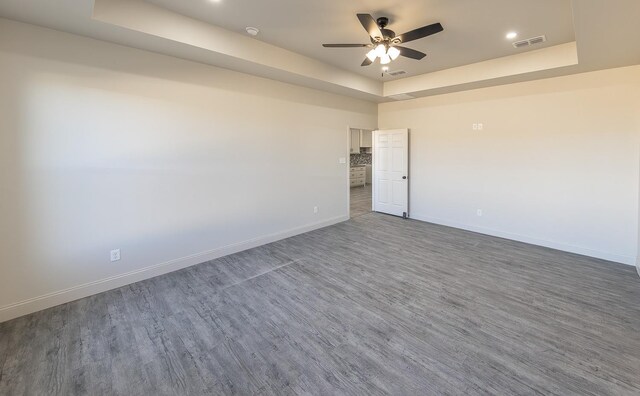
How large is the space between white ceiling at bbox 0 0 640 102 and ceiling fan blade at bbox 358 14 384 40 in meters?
0.23

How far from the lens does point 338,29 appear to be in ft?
11.2

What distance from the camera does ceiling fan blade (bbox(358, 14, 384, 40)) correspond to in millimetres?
2585

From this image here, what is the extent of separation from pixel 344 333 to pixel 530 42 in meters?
4.36

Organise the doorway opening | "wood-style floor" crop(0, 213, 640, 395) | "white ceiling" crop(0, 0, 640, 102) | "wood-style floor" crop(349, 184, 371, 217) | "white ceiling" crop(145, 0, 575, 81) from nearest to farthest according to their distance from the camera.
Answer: "wood-style floor" crop(0, 213, 640, 395) → "white ceiling" crop(0, 0, 640, 102) → "white ceiling" crop(145, 0, 575, 81) → "wood-style floor" crop(349, 184, 371, 217) → the doorway opening

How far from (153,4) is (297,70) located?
1951 millimetres

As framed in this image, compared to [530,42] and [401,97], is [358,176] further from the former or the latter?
[530,42]

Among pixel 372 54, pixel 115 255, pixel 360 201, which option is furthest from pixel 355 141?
pixel 115 255

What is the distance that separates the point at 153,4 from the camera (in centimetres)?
286

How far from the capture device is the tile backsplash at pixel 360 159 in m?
11.5

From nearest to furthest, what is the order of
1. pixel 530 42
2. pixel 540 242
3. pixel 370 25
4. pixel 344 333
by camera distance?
pixel 344 333 → pixel 370 25 → pixel 530 42 → pixel 540 242

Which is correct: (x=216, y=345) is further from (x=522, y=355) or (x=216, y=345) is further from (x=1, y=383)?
(x=522, y=355)

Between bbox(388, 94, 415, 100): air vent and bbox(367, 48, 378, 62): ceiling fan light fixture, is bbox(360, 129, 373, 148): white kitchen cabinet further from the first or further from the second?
bbox(367, 48, 378, 62): ceiling fan light fixture

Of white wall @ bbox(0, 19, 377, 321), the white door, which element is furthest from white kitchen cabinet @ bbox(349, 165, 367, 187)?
white wall @ bbox(0, 19, 377, 321)

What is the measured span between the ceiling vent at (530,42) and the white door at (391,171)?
2.64 meters
